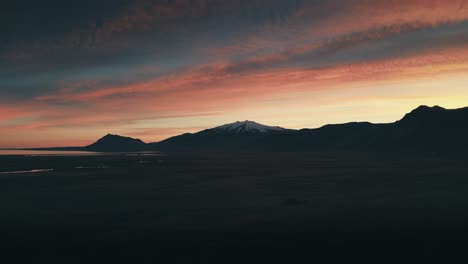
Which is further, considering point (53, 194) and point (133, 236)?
point (53, 194)

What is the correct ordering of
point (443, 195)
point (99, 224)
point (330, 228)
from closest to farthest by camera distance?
point (330, 228) → point (99, 224) → point (443, 195)

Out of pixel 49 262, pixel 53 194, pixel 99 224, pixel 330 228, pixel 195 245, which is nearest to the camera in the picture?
pixel 49 262

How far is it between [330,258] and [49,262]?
602 inches

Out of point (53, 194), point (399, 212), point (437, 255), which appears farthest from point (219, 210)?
point (53, 194)

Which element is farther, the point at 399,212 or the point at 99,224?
the point at 399,212

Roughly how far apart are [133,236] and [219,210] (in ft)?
34.2

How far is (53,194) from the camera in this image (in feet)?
146

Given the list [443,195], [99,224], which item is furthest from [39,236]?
[443,195]

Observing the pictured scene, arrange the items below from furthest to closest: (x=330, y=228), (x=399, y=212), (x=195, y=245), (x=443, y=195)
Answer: (x=443, y=195), (x=399, y=212), (x=330, y=228), (x=195, y=245)

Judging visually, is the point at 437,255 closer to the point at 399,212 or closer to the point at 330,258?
the point at 330,258

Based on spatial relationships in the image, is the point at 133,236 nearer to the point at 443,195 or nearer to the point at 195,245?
the point at 195,245

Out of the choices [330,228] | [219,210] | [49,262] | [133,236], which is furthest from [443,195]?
[49,262]

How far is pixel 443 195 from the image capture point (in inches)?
1592

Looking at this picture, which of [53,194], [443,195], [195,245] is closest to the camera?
[195,245]
